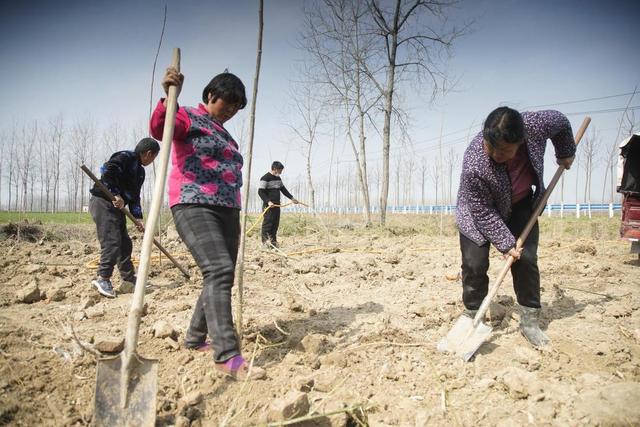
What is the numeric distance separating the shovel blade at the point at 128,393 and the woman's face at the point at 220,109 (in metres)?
1.29

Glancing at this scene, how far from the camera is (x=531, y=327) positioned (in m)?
2.40

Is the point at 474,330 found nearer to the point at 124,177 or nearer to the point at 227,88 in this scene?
the point at 227,88

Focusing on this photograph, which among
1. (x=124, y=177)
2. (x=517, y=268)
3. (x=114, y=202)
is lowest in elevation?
(x=517, y=268)

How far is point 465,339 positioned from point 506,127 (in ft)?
4.15

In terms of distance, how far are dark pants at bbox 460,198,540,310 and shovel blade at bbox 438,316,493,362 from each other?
219 millimetres

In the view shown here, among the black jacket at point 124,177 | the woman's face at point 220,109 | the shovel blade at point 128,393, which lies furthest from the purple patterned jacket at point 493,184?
the black jacket at point 124,177

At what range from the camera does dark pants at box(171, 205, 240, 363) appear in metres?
1.80

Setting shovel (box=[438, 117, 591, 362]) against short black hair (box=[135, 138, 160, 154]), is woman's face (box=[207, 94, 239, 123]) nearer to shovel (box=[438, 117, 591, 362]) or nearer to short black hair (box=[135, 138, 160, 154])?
shovel (box=[438, 117, 591, 362])

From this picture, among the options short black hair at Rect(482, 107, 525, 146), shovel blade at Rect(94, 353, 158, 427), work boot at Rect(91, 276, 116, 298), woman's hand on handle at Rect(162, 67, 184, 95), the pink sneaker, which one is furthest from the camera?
work boot at Rect(91, 276, 116, 298)

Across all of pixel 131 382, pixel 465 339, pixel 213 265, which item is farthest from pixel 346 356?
pixel 131 382

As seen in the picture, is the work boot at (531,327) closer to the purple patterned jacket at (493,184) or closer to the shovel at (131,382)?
the purple patterned jacket at (493,184)

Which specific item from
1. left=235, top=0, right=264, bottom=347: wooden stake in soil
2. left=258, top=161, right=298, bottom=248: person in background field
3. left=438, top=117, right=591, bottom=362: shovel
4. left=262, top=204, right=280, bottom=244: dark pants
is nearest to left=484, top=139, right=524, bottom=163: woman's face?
left=438, top=117, right=591, bottom=362: shovel

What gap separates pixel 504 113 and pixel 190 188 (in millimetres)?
1737

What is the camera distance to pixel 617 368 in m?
2.01
